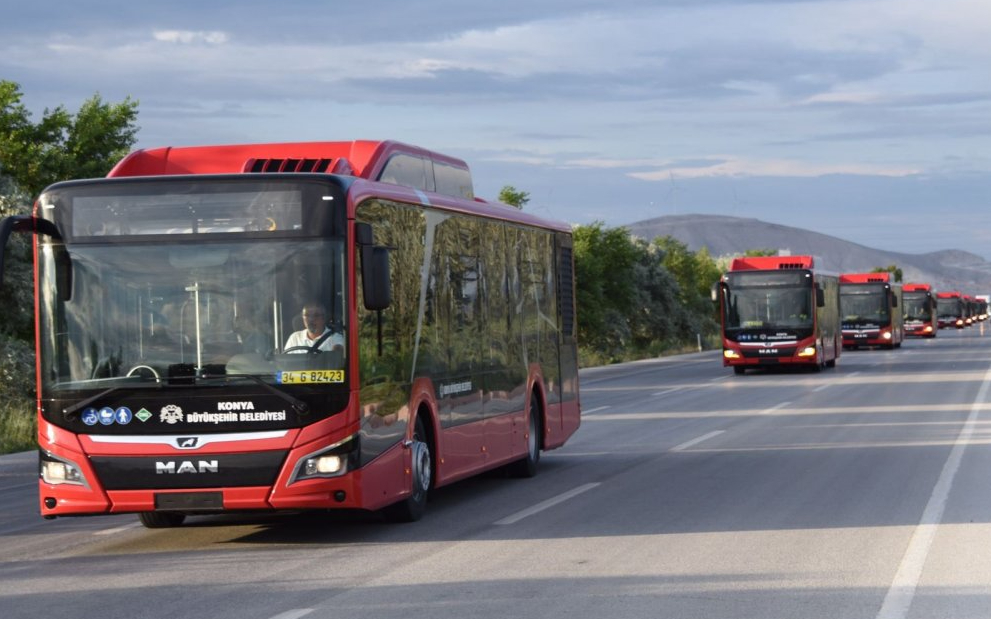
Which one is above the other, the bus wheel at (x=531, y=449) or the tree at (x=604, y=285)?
the tree at (x=604, y=285)

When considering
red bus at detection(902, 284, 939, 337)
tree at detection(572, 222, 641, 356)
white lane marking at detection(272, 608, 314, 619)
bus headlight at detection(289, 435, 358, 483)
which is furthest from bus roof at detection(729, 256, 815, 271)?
red bus at detection(902, 284, 939, 337)

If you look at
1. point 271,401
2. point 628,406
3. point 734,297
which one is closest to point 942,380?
point 734,297

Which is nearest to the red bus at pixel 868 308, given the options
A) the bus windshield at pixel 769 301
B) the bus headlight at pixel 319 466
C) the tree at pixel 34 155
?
the bus windshield at pixel 769 301

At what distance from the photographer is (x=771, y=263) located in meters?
41.6

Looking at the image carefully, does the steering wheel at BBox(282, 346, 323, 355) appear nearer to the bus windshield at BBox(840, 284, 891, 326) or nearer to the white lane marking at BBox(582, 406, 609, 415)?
the white lane marking at BBox(582, 406, 609, 415)

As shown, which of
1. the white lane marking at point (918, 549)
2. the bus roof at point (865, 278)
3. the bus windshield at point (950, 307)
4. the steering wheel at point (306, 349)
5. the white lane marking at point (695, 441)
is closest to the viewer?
the white lane marking at point (918, 549)

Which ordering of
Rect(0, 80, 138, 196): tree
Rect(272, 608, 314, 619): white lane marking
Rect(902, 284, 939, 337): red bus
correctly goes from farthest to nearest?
Rect(902, 284, 939, 337): red bus, Rect(0, 80, 138, 196): tree, Rect(272, 608, 314, 619): white lane marking

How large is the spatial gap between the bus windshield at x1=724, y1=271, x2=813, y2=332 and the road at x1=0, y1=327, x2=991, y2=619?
67.9ft

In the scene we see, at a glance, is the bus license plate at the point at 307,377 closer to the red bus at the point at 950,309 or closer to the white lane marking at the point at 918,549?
the white lane marking at the point at 918,549

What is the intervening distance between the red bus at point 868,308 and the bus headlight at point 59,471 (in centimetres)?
5073

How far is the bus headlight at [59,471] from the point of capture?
10.8 m

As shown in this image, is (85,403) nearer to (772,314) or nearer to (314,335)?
(314,335)

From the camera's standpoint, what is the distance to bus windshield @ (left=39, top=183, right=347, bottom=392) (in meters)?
10.7

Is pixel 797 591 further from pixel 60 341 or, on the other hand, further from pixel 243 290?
pixel 60 341
